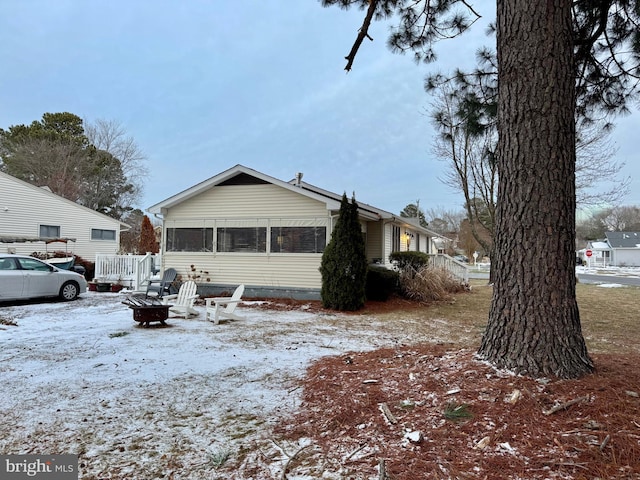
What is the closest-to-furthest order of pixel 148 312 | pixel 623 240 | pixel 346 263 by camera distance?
pixel 148 312 < pixel 346 263 < pixel 623 240

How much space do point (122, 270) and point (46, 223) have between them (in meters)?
8.11

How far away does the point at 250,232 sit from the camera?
11.4 m

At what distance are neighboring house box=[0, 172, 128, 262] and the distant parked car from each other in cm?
685

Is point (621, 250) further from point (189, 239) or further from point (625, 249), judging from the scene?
point (189, 239)

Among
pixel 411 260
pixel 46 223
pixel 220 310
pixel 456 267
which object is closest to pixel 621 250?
pixel 456 267

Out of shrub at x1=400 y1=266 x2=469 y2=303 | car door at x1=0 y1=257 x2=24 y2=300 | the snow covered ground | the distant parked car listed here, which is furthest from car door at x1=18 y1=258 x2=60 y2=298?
shrub at x1=400 y1=266 x2=469 y2=303

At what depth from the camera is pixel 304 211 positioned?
35.4 ft

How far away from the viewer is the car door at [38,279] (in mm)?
9477

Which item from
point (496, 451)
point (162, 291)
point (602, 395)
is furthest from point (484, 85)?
point (162, 291)

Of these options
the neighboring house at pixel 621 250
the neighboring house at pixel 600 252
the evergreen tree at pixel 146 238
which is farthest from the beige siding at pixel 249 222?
the neighboring house at pixel 600 252

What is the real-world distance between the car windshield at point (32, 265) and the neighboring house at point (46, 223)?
22.2ft

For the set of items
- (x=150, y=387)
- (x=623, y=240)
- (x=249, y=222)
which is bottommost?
(x=150, y=387)

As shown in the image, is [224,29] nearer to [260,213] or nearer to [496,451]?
[260,213]

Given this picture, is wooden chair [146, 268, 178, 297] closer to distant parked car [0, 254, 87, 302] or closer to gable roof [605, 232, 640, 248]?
distant parked car [0, 254, 87, 302]
